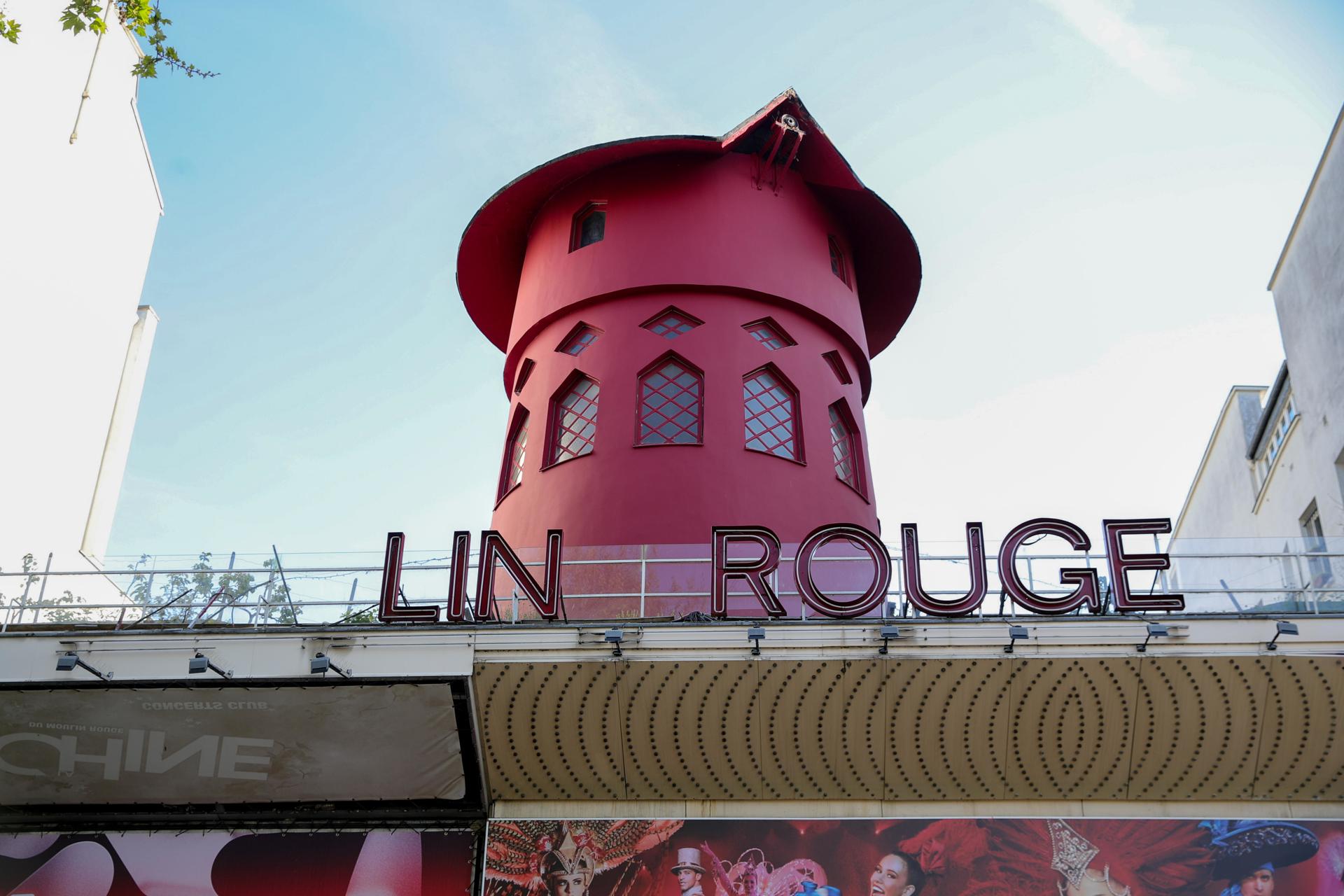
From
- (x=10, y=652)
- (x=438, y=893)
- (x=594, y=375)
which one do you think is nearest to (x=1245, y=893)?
(x=438, y=893)

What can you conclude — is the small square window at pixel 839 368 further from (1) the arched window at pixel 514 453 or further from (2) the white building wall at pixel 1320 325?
(2) the white building wall at pixel 1320 325

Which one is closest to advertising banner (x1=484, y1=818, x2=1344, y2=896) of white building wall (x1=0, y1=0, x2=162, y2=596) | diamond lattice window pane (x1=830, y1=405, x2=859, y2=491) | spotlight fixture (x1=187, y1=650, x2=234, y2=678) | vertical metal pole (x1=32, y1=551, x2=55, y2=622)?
spotlight fixture (x1=187, y1=650, x2=234, y2=678)

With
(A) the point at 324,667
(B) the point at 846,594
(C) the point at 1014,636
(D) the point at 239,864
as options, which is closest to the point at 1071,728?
(C) the point at 1014,636

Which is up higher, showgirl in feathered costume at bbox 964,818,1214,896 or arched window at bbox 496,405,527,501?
arched window at bbox 496,405,527,501

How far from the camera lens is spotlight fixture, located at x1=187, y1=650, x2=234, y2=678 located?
9914 millimetres

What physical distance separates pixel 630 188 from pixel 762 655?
6.12 metres

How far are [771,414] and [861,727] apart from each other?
151 inches

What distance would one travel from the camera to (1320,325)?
15648mm

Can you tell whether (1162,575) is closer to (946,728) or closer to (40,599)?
(946,728)

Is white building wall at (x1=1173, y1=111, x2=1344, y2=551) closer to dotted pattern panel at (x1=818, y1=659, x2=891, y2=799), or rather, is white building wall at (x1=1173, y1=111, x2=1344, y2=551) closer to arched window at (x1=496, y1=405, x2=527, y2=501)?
dotted pattern panel at (x1=818, y1=659, x2=891, y2=799)

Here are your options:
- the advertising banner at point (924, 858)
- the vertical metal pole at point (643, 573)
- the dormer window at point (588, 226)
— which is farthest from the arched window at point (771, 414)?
the advertising banner at point (924, 858)

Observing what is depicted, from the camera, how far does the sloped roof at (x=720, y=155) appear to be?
1403 cm

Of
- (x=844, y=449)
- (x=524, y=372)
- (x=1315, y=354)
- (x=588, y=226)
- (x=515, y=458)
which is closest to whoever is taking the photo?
(x=844, y=449)

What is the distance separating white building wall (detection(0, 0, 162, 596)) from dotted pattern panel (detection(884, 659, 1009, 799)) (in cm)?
990
